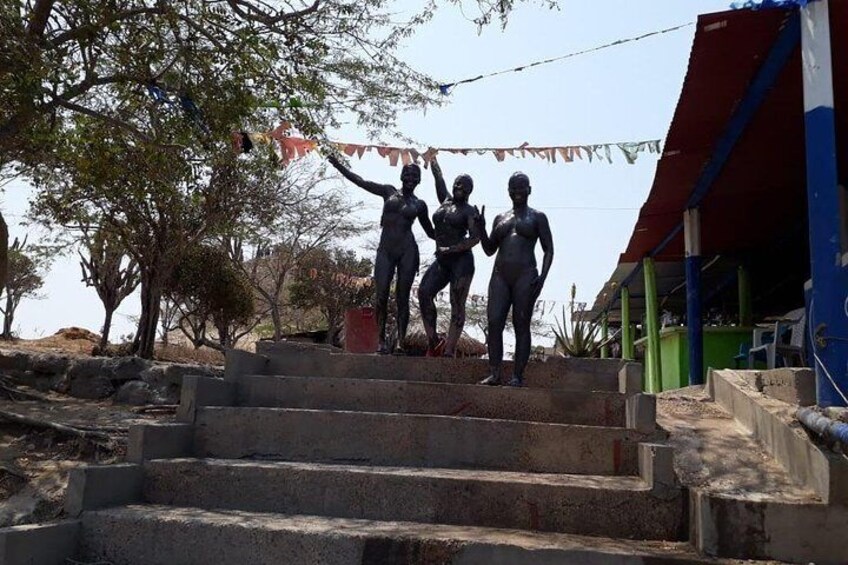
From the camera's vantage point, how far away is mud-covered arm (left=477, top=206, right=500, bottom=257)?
690 cm

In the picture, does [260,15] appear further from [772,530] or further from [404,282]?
[772,530]

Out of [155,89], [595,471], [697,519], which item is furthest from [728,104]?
[155,89]

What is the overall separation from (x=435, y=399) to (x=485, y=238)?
6.19 ft

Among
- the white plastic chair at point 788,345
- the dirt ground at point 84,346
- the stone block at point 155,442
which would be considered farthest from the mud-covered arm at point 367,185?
the dirt ground at point 84,346

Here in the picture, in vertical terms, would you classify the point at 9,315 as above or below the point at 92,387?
above

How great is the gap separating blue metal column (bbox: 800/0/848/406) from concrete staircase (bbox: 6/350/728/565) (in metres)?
1.53

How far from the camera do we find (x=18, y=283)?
91.5 feet

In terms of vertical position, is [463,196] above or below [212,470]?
above

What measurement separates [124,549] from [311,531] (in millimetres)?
1230

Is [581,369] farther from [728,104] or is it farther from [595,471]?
[728,104]

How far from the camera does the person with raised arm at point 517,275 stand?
648 cm

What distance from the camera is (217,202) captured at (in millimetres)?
13875

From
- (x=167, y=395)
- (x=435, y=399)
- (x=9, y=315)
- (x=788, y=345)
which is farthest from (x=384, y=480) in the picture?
(x=9, y=315)

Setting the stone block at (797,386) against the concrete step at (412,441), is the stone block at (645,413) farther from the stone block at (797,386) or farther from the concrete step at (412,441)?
the stone block at (797,386)
